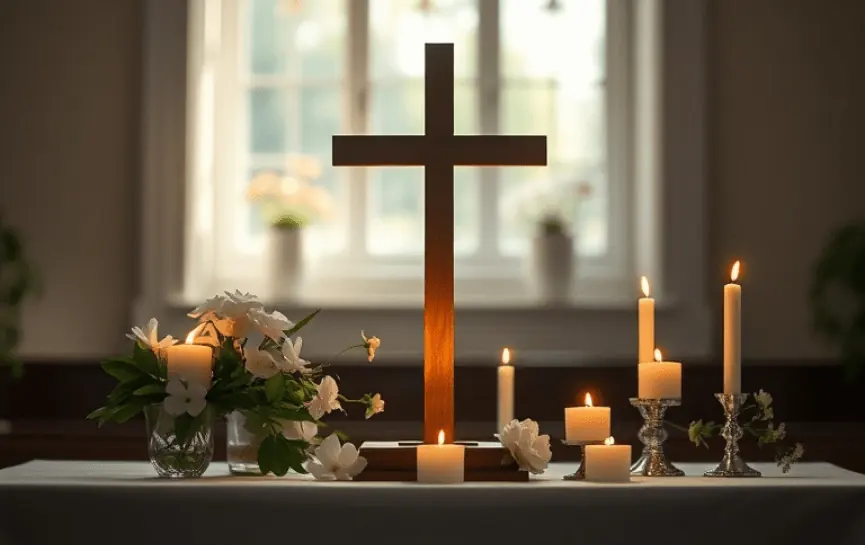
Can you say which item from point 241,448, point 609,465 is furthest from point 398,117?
point 609,465

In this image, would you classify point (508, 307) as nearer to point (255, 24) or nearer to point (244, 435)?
point (255, 24)

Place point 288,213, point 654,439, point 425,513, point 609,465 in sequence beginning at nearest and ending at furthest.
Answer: point 425,513
point 609,465
point 654,439
point 288,213

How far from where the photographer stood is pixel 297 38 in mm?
4676

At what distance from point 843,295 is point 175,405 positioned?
120 inches

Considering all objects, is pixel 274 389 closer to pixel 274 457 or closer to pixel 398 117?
pixel 274 457

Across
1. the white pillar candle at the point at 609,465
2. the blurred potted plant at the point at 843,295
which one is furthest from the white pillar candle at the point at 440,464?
the blurred potted plant at the point at 843,295

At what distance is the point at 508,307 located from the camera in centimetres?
428

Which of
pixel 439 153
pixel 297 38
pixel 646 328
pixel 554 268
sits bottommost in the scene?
pixel 646 328

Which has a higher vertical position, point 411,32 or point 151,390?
point 411,32

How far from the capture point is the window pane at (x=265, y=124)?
4.66 meters

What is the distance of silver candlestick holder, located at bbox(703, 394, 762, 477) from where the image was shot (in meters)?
1.89

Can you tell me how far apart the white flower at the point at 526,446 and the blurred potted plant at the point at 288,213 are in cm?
265

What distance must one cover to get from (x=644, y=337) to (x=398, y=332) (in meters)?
2.37

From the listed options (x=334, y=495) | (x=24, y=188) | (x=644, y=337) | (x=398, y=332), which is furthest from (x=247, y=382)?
(x=24, y=188)
